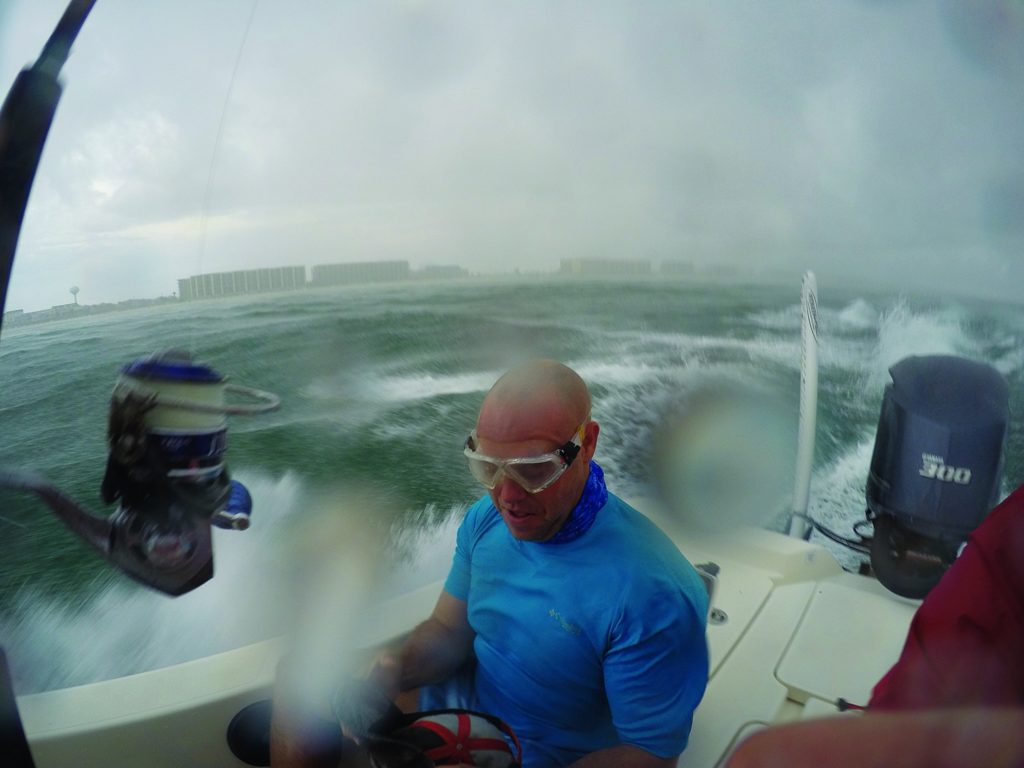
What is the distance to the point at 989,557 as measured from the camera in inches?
21.8

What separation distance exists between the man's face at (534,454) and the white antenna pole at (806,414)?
1330 millimetres

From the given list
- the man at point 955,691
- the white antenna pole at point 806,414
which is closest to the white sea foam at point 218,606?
the man at point 955,691

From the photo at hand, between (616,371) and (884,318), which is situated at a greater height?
(616,371)

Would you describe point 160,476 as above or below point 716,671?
above

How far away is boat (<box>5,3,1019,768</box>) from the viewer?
906mm

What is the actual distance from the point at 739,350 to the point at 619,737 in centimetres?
162

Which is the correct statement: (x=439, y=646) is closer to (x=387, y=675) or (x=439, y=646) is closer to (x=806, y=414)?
(x=387, y=675)

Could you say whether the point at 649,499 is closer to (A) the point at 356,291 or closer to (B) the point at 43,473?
(A) the point at 356,291

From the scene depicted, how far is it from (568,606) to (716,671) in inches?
19.5

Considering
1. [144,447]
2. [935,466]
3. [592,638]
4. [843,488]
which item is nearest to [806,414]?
[935,466]

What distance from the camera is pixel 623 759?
1081mm

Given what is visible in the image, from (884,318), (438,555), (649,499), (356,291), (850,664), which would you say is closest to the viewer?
(356,291)

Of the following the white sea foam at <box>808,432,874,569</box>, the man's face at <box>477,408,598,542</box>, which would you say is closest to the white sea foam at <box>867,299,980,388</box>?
the white sea foam at <box>808,432,874,569</box>

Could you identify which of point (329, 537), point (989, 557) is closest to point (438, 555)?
point (329, 537)
